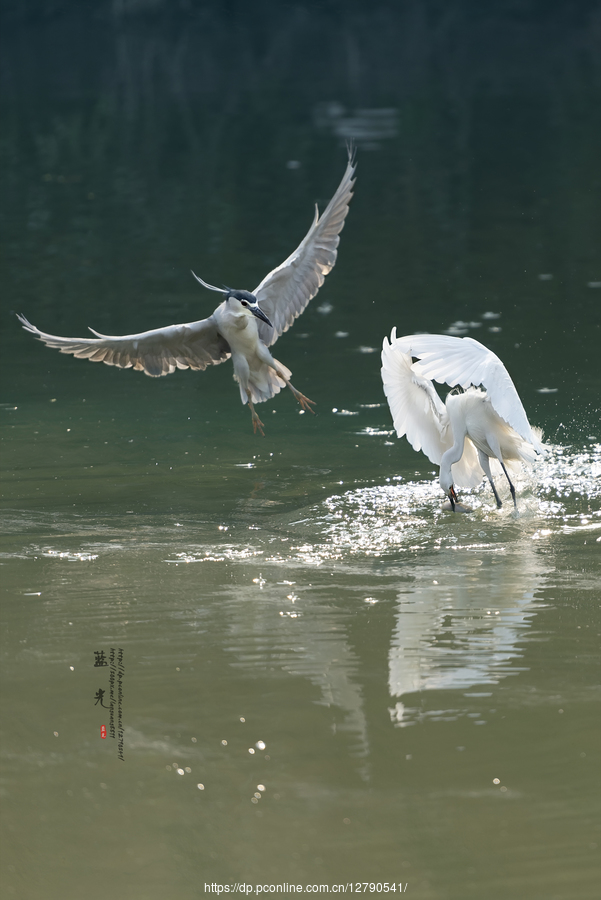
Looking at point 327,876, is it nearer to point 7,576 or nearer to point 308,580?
point 308,580

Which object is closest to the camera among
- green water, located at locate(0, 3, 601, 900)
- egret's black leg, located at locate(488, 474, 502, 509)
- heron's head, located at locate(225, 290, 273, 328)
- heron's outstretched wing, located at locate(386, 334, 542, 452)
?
green water, located at locate(0, 3, 601, 900)

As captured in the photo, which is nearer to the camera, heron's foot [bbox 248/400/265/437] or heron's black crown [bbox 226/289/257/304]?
heron's black crown [bbox 226/289/257/304]

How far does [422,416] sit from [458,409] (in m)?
0.49

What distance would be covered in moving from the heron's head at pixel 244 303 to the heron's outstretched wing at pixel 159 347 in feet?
0.75

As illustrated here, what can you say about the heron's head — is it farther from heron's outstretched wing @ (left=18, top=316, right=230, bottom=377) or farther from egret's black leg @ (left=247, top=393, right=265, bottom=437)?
egret's black leg @ (left=247, top=393, right=265, bottom=437)

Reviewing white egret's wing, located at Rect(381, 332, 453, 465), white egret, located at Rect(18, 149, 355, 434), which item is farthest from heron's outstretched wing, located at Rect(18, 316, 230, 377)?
white egret's wing, located at Rect(381, 332, 453, 465)

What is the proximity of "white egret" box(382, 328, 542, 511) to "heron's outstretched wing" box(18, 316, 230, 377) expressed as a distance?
1577 mm

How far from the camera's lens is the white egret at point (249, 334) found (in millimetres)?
9602

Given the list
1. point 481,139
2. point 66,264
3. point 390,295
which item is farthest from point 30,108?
point 390,295

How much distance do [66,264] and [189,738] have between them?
1352 centimetres

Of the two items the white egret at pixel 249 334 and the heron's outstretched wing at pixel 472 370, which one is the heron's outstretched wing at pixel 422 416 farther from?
the white egret at pixel 249 334

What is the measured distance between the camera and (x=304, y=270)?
10.0 m

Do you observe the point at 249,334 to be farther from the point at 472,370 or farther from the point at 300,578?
the point at 300,578

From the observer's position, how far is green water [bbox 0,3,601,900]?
16.1 ft
